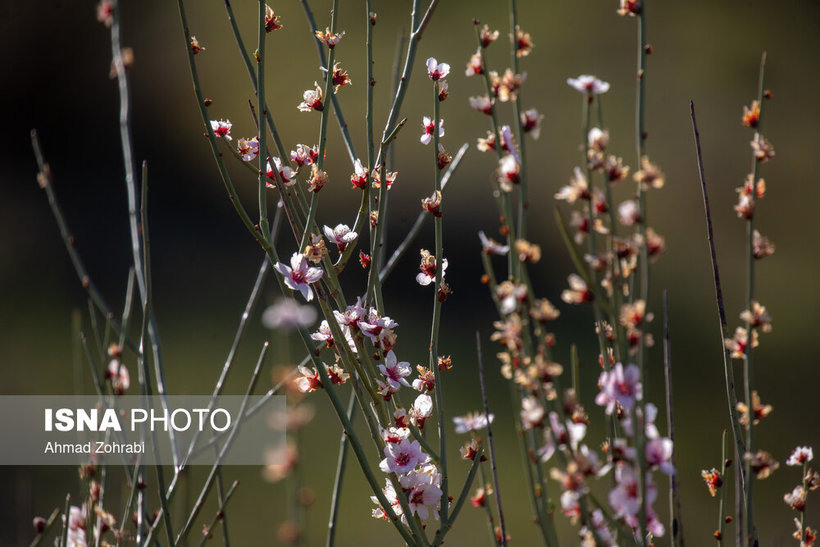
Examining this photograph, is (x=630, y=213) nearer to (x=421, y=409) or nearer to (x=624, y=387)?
(x=624, y=387)

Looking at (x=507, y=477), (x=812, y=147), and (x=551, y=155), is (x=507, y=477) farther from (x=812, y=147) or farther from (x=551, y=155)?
(x=812, y=147)

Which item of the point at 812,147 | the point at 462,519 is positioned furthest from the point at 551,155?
the point at 462,519

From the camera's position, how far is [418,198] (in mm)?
4465

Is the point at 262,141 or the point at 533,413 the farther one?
the point at 262,141

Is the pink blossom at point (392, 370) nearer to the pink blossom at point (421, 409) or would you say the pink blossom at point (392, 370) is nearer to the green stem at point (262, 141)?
the pink blossom at point (421, 409)

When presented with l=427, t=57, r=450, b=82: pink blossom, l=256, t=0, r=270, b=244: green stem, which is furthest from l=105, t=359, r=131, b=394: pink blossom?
l=427, t=57, r=450, b=82: pink blossom

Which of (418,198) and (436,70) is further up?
(418,198)

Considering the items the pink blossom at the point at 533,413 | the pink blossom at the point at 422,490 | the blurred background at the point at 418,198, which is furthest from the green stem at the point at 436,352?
the blurred background at the point at 418,198

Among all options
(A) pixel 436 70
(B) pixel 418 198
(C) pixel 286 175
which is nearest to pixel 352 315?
(C) pixel 286 175

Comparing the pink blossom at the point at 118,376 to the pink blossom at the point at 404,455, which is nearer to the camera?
the pink blossom at the point at 404,455

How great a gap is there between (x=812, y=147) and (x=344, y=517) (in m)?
3.51

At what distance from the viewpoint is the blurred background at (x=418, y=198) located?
3262 mm

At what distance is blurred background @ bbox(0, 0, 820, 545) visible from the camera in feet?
10.7

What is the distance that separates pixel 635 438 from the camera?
0.58 metres
